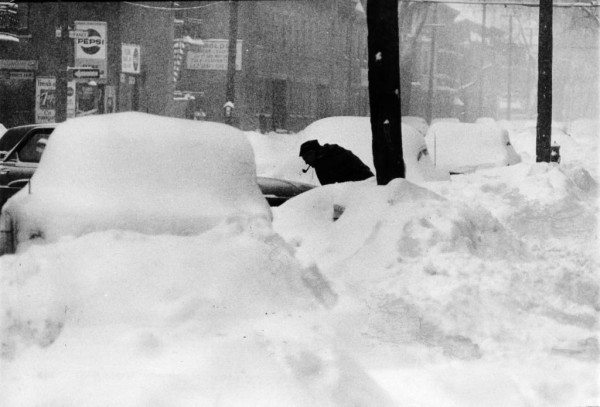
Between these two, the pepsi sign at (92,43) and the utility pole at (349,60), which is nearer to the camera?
the pepsi sign at (92,43)

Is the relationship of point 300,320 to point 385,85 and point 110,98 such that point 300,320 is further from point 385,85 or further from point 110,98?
point 110,98

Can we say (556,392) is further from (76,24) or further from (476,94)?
(476,94)

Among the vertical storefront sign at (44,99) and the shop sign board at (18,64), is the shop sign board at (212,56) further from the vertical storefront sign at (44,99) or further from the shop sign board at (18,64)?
the shop sign board at (18,64)

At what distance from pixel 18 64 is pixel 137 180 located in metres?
27.7

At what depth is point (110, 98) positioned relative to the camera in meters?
32.2

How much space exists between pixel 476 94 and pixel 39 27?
5577 cm

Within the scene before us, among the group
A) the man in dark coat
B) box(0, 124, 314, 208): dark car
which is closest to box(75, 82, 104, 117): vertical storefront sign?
box(0, 124, 314, 208): dark car

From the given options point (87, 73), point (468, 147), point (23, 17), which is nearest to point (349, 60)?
point (23, 17)

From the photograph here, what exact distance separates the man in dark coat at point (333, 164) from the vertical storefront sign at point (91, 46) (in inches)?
805

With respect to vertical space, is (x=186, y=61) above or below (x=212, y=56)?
below

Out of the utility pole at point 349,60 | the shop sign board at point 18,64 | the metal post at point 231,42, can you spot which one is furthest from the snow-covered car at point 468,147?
the utility pole at point 349,60

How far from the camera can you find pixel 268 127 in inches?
1629

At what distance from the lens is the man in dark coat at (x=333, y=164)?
37.9 feet

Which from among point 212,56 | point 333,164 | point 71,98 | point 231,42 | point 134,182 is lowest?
point 134,182
